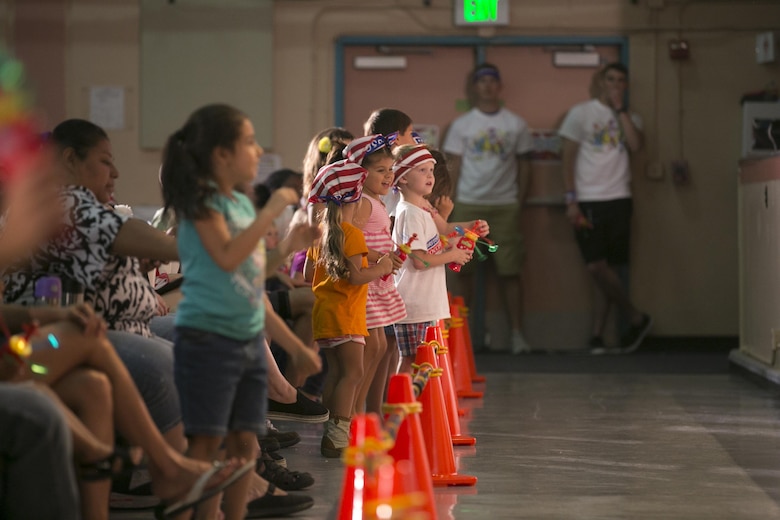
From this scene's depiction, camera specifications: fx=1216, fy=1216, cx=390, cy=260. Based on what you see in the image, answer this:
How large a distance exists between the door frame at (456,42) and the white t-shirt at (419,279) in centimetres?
403

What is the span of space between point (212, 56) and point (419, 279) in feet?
14.5

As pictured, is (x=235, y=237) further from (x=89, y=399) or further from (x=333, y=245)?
(x=333, y=245)

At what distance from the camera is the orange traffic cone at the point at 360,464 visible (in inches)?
105

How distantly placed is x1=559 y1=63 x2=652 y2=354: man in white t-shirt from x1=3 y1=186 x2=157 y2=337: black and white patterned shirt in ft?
18.5

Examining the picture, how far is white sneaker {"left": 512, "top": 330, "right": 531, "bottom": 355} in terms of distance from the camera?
28.9 ft

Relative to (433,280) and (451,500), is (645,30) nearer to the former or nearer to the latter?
(433,280)

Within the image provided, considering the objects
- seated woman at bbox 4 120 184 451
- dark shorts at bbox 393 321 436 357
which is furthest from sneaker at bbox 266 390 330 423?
seated woman at bbox 4 120 184 451

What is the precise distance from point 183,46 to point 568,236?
10.4 feet

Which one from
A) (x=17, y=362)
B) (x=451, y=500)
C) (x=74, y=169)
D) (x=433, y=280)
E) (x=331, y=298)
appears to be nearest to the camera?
(x=17, y=362)

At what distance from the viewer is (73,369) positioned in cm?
291

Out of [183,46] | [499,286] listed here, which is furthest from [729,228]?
[183,46]

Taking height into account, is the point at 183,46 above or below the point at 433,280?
above

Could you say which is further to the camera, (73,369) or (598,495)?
(598,495)

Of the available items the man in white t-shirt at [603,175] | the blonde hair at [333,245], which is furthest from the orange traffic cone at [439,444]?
Result: the man in white t-shirt at [603,175]
